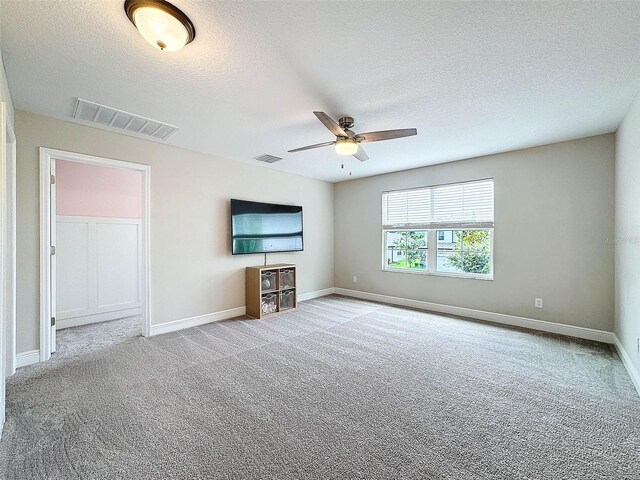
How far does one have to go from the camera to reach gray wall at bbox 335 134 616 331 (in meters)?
3.46

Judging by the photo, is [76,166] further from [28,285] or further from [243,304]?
[243,304]

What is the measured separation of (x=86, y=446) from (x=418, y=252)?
478cm

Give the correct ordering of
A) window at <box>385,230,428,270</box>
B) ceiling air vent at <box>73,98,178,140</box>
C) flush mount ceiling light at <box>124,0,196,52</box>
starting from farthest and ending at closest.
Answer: window at <box>385,230,428,270</box>
ceiling air vent at <box>73,98,178,140</box>
flush mount ceiling light at <box>124,0,196,52</box>

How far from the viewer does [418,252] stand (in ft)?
16.8

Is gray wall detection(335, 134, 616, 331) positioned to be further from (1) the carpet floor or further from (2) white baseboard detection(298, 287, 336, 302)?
(2) white baseboard detection(298, 287, 336, 302)

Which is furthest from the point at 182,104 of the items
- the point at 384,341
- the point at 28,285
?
the point at 384,341

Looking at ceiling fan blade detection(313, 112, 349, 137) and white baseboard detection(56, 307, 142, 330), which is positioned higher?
ceiling fan blade detection(313, 112, 349, 137)

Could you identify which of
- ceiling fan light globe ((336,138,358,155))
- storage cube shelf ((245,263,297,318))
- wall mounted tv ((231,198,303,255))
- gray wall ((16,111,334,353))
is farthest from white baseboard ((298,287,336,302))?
ceiling fan light globe ((336,138,358,155))

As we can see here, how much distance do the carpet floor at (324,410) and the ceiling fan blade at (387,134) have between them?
2.22 m

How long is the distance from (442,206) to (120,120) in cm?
461

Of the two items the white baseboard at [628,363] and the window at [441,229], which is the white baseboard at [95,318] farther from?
the white baseboard at [628,363]

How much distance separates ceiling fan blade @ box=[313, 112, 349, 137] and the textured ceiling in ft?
0.80

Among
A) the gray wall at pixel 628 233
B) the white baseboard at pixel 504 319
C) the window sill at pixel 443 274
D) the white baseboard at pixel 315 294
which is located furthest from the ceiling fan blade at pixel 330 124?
the white baseboard at pixel 315 294

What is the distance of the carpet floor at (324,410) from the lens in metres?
1.59
